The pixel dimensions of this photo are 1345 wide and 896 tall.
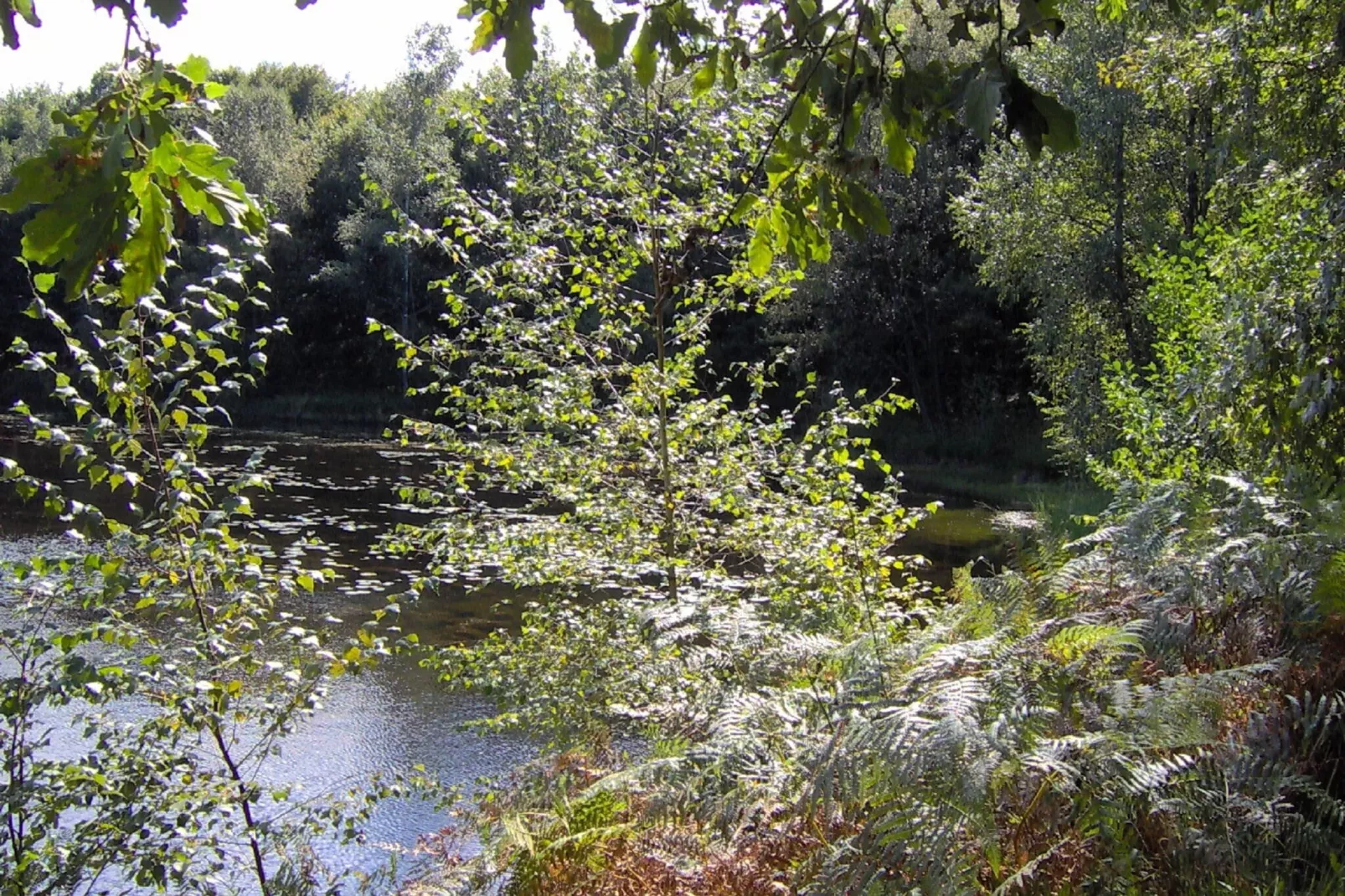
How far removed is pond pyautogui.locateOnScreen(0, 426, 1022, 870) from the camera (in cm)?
840

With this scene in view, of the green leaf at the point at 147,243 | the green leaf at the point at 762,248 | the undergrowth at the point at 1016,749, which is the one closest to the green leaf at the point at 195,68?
the green leaf at the point at 147,243

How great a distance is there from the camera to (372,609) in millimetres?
13047

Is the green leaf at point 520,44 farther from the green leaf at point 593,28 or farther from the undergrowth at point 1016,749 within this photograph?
the undergrowth at point 1016,749

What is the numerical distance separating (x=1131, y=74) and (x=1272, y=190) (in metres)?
1.81

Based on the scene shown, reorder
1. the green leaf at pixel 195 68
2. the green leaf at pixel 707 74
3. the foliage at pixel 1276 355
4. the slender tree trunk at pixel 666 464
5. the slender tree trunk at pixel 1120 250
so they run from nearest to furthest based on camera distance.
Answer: the green leaf at pixel 195 68, the green leaf at pixel 707 74, the foliage at pixel 1276 355, the slender tree trunk at pixel 666 464, the slender tree trunk at pixel 1120 250

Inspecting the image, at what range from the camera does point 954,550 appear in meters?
17.3

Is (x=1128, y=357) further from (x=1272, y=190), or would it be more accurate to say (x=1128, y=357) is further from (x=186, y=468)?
(x=186, y=468)

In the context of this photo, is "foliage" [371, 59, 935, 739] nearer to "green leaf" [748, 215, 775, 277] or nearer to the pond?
the pond

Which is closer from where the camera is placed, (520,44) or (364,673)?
(520,44)

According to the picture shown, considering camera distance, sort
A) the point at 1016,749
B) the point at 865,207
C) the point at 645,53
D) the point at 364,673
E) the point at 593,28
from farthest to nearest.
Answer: the point at 364,673 → the point at 1016,749 → the point at 865,207 → the point at 645,53 → the point at 593,28

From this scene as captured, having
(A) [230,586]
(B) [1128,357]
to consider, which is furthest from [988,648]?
(B) [1128,357]

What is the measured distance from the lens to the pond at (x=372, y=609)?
27.6 ft

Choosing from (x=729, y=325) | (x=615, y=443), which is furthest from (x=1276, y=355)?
(x=729, y=325)

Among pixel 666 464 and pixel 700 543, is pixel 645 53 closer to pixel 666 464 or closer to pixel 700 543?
pixel 666 464
